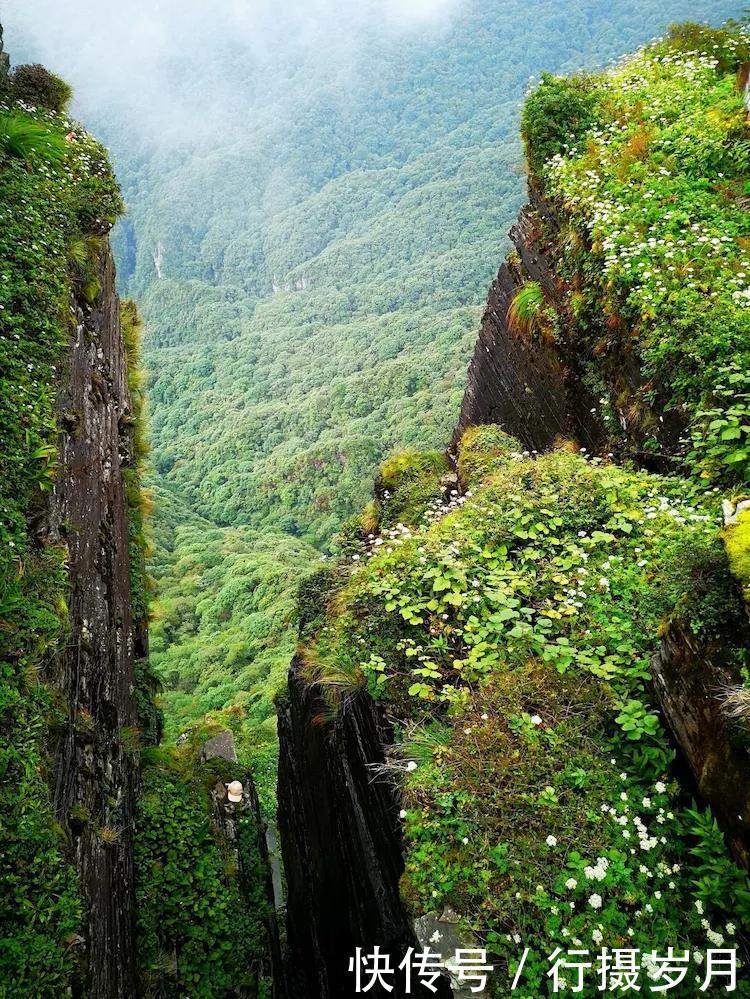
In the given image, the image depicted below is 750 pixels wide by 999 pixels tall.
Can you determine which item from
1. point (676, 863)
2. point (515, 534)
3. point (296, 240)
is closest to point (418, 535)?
point (515, 534)

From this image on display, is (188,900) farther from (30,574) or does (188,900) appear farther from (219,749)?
(30,574)

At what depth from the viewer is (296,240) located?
18850 cm

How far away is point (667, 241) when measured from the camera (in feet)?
25.4

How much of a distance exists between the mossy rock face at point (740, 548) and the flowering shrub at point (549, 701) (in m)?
0.21

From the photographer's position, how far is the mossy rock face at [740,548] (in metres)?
3.89

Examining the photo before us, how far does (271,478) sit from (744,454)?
82.0 metres

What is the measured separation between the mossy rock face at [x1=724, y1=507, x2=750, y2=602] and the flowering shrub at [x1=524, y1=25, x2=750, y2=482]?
1.87 metres

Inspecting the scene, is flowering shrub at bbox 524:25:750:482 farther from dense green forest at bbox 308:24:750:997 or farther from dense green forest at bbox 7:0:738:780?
Answer: dense green forest at bbox 7:0:738:780

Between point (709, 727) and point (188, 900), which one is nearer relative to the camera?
point (709, 727)

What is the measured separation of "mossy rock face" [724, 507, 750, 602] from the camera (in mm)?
3893

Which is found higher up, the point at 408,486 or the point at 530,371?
→ the point at 530,371

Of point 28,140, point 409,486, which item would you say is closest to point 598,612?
point 409,486

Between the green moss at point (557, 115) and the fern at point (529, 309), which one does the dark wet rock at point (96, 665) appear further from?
the green moss at point (557, 115)

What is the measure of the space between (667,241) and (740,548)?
551 centimetres
